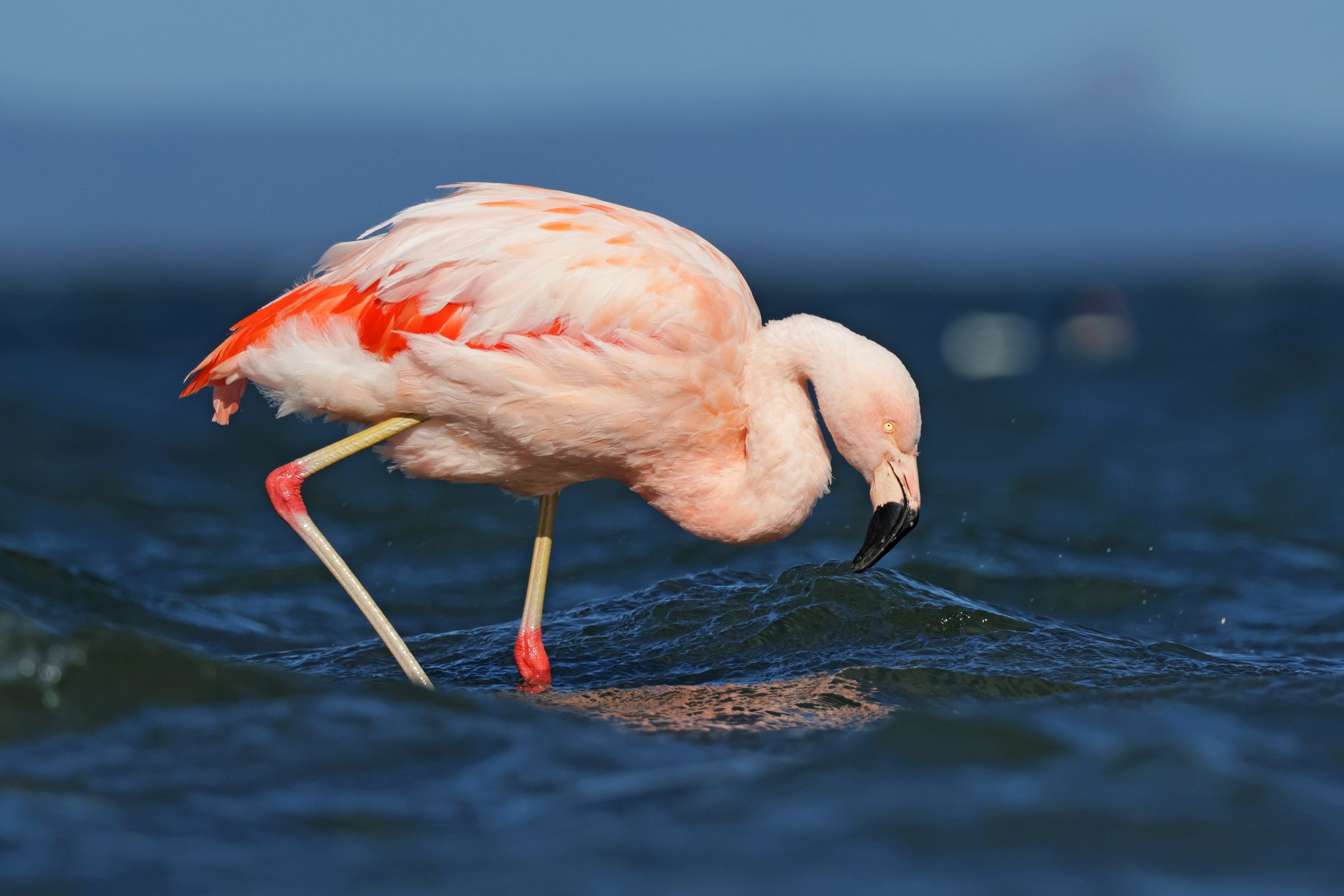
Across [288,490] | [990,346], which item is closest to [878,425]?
[288,490]

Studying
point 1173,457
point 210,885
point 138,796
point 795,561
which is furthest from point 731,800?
point 1173,457

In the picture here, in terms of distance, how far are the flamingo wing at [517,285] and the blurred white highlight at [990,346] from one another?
53.4 feet

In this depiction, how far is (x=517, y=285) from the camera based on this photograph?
175 inches

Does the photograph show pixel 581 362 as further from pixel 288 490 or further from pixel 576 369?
pixel 288 490

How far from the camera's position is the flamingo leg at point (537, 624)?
513 cm

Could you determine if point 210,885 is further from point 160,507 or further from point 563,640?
point 160,507

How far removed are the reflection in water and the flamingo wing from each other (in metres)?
1.20

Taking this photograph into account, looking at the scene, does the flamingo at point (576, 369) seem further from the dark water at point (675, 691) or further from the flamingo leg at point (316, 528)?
the dark water at point (675, 691)

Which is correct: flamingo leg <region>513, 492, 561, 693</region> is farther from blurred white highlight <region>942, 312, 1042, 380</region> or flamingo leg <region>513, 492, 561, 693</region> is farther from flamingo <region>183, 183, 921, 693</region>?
blurred white highlight <region>942, 312, 1042, 380</region>

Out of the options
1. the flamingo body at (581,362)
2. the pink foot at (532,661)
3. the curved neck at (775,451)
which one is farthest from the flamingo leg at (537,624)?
the curved neck at (775,451)

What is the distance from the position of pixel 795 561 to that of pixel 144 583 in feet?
11.5

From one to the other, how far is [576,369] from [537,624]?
4.21ft

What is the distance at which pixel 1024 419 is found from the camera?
597 inches

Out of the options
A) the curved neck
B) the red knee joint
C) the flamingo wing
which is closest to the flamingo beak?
the curved neck
